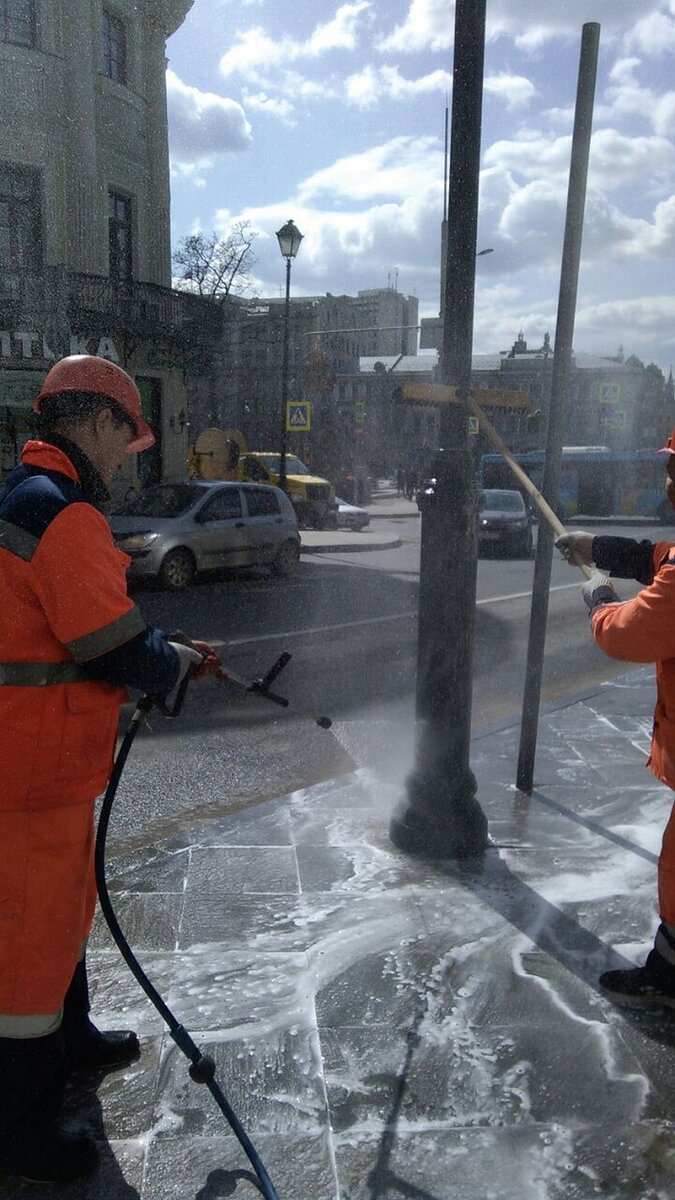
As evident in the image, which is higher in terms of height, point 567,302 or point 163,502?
point 567,302

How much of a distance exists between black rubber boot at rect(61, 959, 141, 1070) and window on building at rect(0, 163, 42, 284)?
17.1 metres

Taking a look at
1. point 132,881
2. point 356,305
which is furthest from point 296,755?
point 356,305

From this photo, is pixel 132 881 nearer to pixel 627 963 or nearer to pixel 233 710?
pixel 627 963

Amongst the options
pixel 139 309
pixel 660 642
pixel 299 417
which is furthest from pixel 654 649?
pixel 299 417

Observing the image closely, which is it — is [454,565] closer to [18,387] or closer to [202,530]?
[202,530]

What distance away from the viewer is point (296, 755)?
5777 millimetres

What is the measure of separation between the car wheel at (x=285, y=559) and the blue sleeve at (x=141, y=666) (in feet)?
41.8

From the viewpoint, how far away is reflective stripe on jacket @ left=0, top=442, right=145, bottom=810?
81.4 inches

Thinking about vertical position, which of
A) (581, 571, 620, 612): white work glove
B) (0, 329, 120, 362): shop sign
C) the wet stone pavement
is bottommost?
the wet stone pavement

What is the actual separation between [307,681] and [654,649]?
512 cm

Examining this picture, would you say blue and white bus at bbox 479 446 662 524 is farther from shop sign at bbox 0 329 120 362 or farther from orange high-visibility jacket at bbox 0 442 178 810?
orange high-visibility jacket at bbox 0 442 178 810

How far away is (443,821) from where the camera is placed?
381 cm

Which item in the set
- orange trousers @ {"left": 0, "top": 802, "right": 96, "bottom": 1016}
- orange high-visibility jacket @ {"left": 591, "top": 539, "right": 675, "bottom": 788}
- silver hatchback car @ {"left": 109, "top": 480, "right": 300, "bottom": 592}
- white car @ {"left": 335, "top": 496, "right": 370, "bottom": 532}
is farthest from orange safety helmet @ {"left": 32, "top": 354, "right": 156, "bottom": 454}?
white car @ {"left": 335, "top": 496, "right": 370, "bottom": 532}

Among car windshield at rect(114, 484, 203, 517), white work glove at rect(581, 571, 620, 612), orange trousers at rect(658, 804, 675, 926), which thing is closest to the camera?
orange trousers at rect(658, 804, 675, 926)
